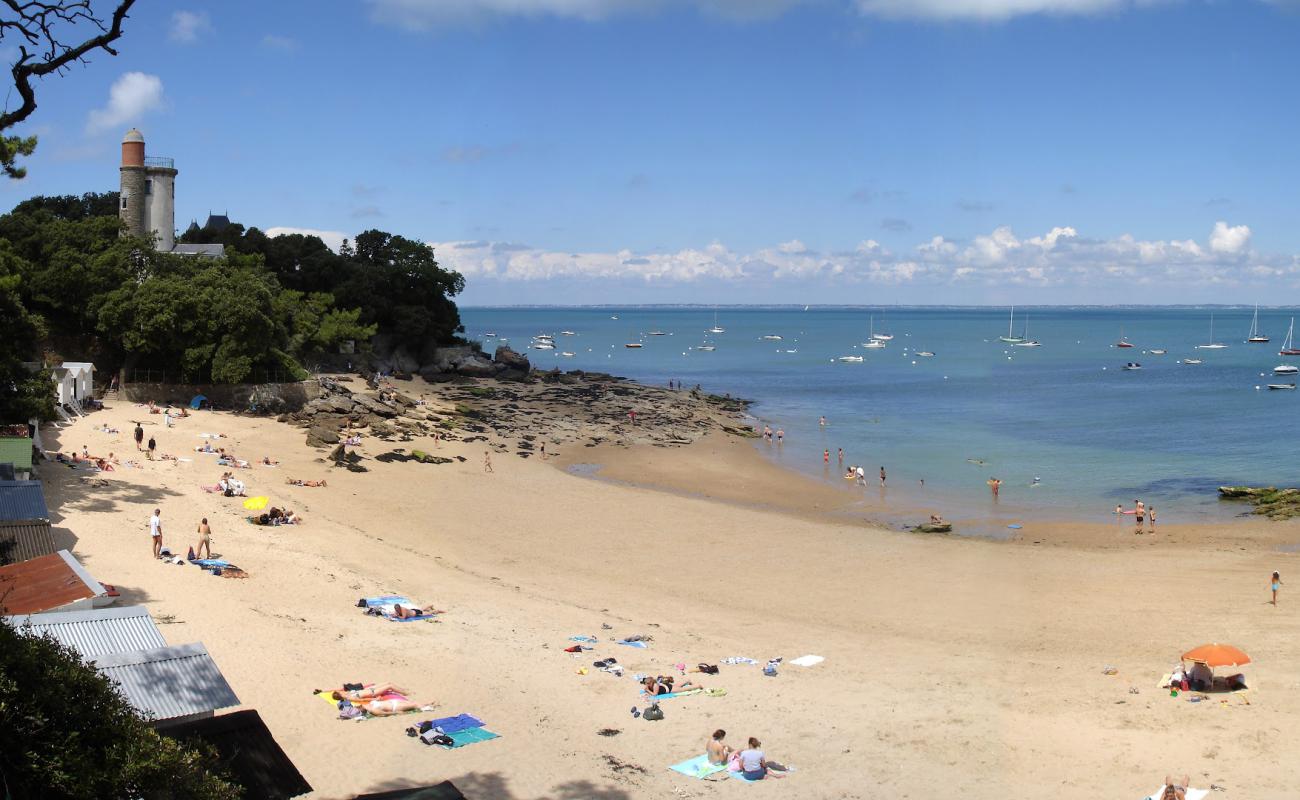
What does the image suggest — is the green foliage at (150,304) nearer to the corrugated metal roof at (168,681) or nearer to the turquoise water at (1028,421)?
the corrugated metal roof at (168,681)

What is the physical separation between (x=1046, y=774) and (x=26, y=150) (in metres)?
15.6

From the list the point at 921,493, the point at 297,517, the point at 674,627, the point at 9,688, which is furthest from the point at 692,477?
the point at 9,688

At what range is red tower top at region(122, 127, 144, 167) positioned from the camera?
2112 inches

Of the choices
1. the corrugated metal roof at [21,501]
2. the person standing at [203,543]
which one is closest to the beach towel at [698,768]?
the person standing at [203,543]

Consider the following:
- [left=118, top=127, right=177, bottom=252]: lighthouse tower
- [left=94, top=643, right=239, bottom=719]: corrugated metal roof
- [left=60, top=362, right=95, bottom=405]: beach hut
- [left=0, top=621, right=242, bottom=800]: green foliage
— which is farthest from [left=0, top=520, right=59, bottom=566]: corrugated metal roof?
[left=118, top=127, right=177, bottom=252]: lighthouse tower

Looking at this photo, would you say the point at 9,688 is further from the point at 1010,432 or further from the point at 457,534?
the point at 1010,432

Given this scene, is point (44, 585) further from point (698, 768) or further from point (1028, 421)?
point (1028, 421)

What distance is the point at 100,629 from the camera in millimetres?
13484

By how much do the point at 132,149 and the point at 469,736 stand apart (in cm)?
4957

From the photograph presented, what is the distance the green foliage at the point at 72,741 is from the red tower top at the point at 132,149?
5262 centimetres

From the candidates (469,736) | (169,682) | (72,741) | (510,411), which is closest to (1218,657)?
(469,736)

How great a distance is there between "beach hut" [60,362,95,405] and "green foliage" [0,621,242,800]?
34647 mm

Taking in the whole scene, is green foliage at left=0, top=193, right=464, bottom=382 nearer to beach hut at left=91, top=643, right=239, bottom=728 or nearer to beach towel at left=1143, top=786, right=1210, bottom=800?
beach hut at left=91, top=643, right=239, bottom=728

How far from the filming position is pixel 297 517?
27.9 m
